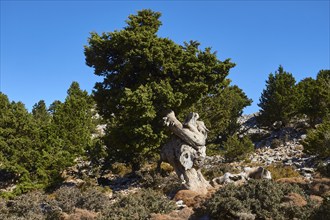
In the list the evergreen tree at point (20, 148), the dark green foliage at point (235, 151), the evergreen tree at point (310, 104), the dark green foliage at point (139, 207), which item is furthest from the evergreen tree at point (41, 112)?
the dark green foliage at point (139, 207)

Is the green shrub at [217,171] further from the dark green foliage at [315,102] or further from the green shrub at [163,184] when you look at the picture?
the dark green foliage at [315,102]

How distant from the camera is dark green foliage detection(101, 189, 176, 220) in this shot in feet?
37.5

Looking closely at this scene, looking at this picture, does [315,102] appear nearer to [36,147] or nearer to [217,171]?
[217,171]

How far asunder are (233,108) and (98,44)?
27.7 meters

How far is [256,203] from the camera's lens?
1206 centimetres

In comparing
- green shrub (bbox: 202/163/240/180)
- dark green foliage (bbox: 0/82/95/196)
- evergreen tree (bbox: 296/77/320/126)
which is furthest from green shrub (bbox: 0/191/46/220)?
evergreen tree (bbox: 296/77/320/126)

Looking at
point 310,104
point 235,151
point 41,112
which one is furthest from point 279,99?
point 41,112

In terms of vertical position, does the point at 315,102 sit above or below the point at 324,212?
above

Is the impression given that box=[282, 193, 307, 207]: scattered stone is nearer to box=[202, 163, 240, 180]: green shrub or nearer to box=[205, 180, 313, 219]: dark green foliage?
box=[205, 180, 313, 219]: dark green foliage

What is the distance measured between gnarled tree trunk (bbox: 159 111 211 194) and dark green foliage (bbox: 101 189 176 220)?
400 cm

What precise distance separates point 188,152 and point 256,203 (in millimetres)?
6502

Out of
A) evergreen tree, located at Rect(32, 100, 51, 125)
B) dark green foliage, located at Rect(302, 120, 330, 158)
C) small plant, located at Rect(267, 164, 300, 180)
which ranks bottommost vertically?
small plant, located at Rect(267, 164, 300, 180)

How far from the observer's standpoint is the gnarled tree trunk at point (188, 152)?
1808 centimetres

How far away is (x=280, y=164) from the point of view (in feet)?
85.0
